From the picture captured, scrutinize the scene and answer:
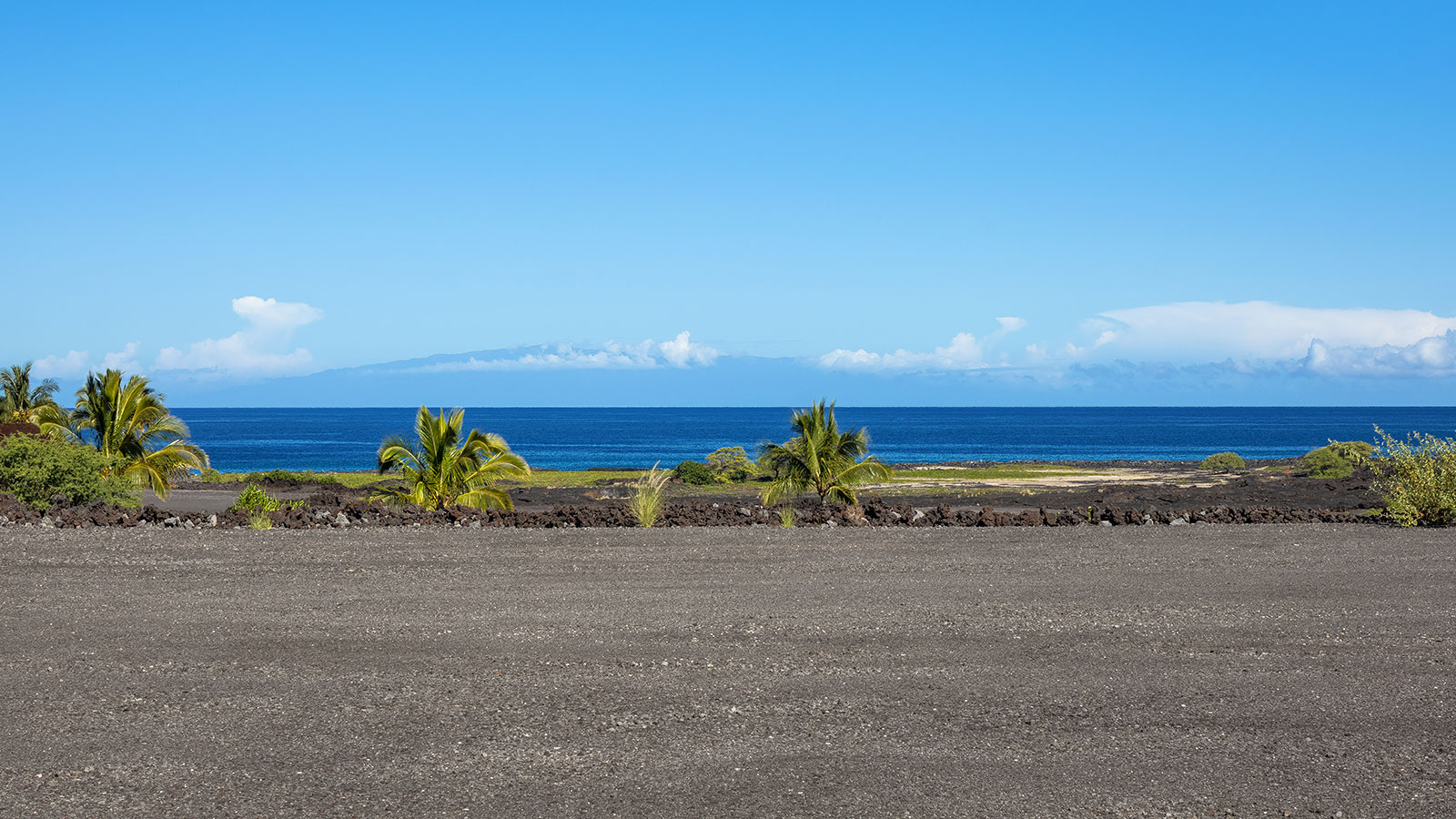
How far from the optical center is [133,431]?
80.8ft

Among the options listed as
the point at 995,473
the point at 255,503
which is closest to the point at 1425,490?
the point at 255,503

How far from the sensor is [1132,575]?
12.0 meters

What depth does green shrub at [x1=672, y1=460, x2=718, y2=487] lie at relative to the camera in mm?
40562

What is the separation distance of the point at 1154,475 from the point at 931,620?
4453 centimetres

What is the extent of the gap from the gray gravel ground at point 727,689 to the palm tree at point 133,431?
40.2 ft

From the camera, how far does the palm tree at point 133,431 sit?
79.1ft

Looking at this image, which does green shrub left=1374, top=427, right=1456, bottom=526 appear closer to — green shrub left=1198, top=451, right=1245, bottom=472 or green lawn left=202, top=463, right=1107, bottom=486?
green lawn left=202, top=463, right=1107, bottom=486

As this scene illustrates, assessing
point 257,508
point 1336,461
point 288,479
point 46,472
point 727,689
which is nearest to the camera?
point 727,689

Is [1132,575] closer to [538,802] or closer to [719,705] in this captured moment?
[719,705]

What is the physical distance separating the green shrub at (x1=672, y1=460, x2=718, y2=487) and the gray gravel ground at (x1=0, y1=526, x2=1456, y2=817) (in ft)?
90.4

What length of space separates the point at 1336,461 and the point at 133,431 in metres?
40.6

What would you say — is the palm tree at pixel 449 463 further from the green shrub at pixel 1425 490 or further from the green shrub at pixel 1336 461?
the green shrub at pixel 1336 461

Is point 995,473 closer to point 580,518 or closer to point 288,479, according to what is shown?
point 288,479

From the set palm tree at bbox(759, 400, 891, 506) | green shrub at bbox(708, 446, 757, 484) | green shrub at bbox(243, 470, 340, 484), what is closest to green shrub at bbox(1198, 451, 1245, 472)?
Result: green shrub at bbox(708, 446, 757, 484)
